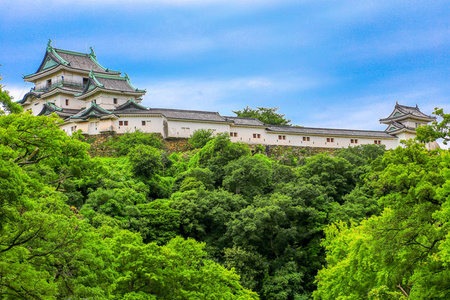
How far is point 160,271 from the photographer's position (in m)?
20.9

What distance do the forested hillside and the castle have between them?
258 centimetres

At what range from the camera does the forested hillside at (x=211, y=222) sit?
13344mm

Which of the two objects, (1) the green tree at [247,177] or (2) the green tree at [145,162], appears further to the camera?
(2) the green tree at [145,162]

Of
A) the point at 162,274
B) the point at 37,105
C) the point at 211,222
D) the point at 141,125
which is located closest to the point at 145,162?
the point at 211,222

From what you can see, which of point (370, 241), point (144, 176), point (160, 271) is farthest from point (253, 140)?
point (370, 241)

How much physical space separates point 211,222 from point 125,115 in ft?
53.0

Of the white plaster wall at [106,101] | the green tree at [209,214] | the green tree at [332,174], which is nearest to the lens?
the green tree at [209,214]

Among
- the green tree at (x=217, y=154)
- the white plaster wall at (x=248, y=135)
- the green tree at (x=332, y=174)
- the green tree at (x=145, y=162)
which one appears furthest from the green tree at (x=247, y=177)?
the white plaster wall at (x=248, y=135)

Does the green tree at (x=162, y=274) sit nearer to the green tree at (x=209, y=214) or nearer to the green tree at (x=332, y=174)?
the green tree at (x=209, y=214)

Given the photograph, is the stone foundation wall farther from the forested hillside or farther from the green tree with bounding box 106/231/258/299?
the green tree with bounding box 106/231/258/299

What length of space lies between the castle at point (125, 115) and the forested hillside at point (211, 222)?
2.58 m

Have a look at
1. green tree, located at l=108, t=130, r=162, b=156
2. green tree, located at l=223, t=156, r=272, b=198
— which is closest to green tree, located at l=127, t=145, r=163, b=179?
green tree, located at l=108, t=130, r=162, b=156

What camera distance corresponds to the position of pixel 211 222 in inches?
1280

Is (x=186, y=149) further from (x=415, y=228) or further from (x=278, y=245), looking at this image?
(x=415, y=228)
